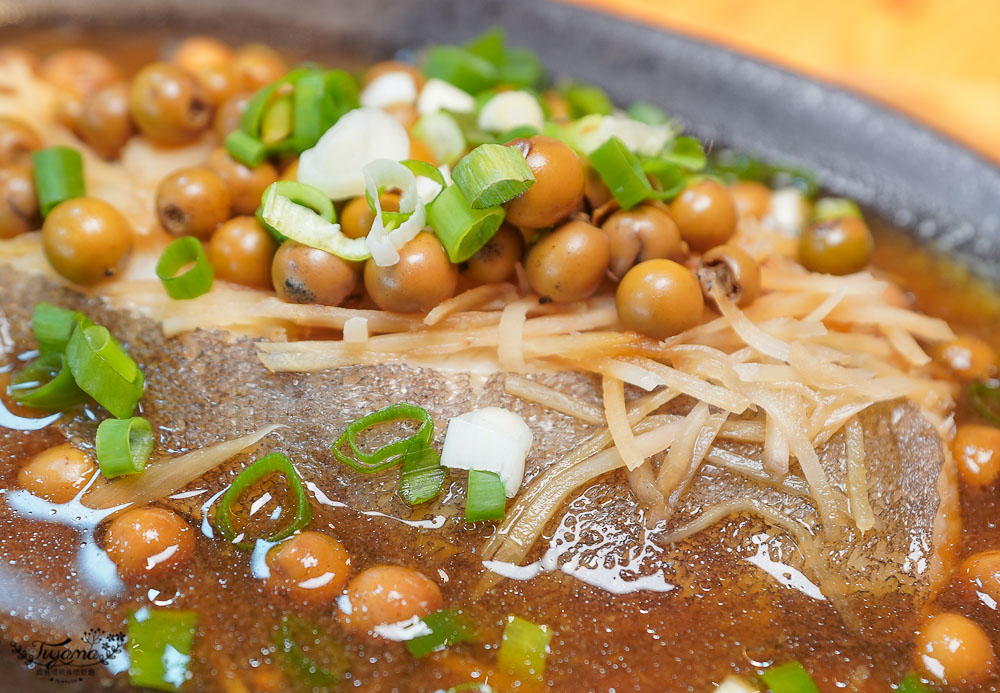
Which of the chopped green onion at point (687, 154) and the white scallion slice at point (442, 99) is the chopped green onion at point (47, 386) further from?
the chopped green onion at point (687, 154)

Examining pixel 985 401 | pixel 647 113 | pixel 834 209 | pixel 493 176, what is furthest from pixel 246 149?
pixel 985 401

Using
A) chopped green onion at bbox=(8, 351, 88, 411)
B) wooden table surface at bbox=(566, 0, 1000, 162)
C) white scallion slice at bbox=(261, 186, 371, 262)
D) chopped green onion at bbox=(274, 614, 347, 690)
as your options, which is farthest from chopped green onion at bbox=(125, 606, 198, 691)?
wooden table surface at bbox=(566, 0, 1000, 162)

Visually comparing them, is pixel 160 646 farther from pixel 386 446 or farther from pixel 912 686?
pixel 912 686

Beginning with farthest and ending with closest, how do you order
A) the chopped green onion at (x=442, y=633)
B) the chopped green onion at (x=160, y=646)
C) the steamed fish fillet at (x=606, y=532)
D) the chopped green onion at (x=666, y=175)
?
the chopped green onion at (x=666, y=175) → the steamed fish fillet at (x=606, y=532) → the chopped green onion at (x=442, y=633) → the chopped green onion at (x=160, y=646)

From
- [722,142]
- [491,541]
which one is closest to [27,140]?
[491,541]

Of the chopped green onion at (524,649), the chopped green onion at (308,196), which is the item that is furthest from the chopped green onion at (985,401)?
the chopped green onion at (308,196)

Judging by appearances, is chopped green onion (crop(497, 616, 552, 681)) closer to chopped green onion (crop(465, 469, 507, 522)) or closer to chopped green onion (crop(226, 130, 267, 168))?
chopped green onion (crop(465, 469, 507, 522))

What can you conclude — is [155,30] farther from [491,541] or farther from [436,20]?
[491,541]
